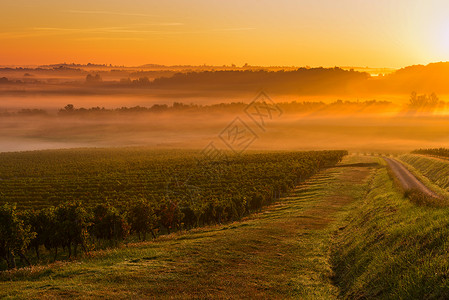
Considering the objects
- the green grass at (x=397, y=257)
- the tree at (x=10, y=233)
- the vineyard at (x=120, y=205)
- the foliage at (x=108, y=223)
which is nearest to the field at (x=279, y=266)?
the green grass at (x=397, y=257)

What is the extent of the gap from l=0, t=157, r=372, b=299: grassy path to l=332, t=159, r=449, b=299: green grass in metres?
2.53

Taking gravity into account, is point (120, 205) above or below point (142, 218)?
below

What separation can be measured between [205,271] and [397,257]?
19.8m

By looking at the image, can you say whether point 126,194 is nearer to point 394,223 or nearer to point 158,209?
point 158,209

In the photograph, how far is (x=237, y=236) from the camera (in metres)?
57.4

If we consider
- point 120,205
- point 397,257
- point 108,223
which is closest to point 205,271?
point 397,257

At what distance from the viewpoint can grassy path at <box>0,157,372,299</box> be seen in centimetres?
3547

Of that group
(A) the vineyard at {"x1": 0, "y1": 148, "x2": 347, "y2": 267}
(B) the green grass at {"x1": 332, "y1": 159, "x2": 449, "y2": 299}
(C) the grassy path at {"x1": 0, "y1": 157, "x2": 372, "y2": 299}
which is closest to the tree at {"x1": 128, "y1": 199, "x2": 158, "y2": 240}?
(A) the vineyard at {"x1": 0, "y1": 148, "x2": 347, "y2": 267}

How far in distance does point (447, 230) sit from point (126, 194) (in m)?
107

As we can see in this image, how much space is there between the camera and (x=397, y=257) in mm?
35031

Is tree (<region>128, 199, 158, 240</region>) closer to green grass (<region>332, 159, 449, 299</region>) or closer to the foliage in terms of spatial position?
the foliage

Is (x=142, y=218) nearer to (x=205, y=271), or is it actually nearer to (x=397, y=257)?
(x=205, y=271)

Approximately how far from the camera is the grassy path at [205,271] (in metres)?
35.5

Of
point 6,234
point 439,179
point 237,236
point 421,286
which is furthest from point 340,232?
point 439,179
